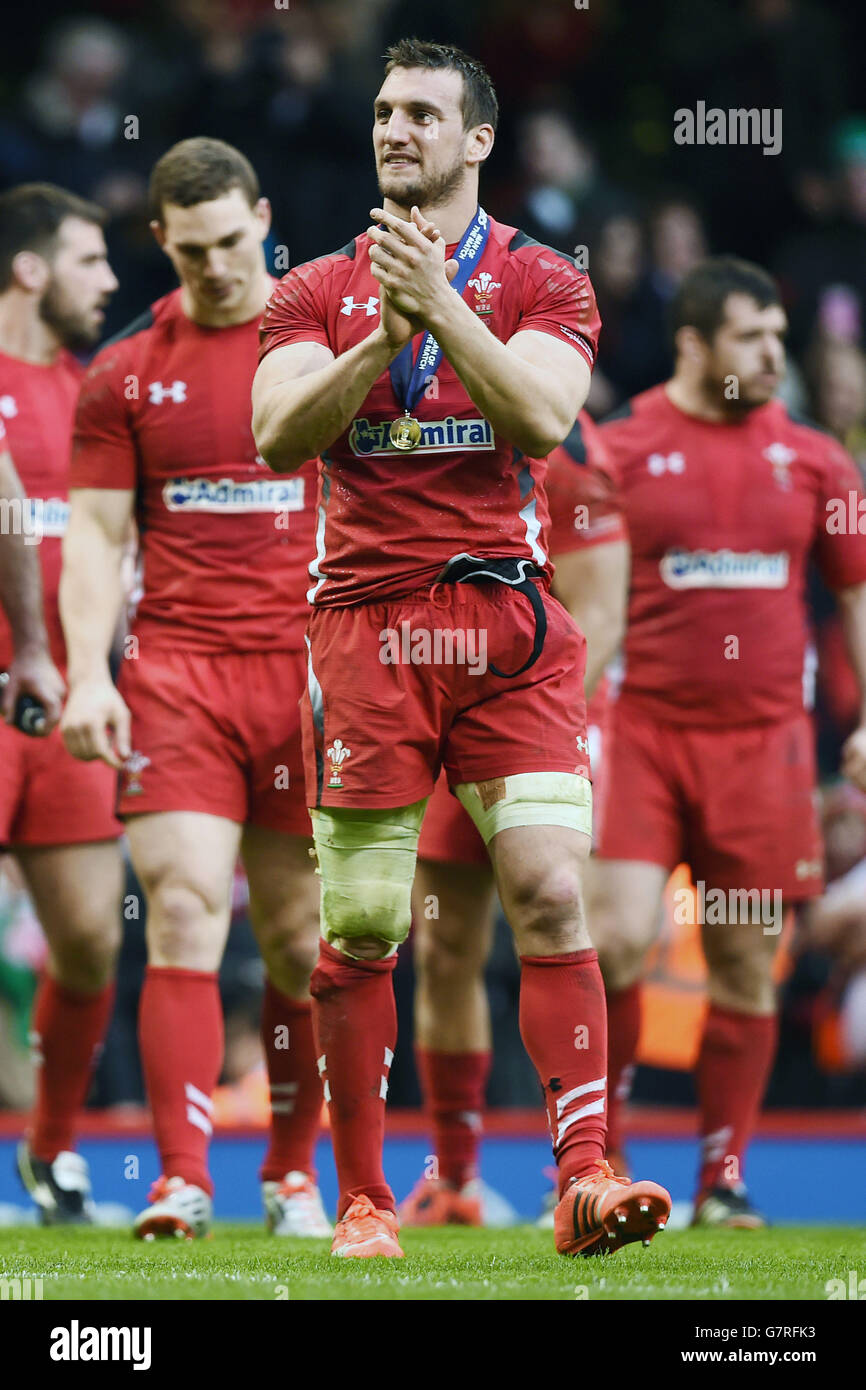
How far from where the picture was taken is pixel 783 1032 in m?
9.08

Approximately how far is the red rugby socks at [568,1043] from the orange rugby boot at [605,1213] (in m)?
0.07

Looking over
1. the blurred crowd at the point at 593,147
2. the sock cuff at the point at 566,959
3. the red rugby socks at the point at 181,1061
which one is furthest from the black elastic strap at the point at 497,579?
the blurred crowd at the point at 593,147

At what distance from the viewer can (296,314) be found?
4.29m

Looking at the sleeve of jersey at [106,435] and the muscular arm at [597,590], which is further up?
the sleeve of jersey at [106,435]

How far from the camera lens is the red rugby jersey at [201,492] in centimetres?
550

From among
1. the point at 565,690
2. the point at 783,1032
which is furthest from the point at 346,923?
the point at 783,1032

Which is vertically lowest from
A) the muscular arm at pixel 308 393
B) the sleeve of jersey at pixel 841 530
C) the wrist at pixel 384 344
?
the sleeve of jersey at pixel 841 530

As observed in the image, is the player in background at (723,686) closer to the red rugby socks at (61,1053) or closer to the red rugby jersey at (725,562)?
the red rugby jersey at (725,562)

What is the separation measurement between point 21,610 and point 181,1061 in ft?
4.12

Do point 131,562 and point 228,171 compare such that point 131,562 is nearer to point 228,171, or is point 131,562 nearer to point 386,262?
point 228,171

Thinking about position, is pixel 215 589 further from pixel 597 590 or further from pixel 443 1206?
pixel 443 1206

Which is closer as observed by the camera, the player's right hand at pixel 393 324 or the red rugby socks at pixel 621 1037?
the player's right hand at pixel 393 324

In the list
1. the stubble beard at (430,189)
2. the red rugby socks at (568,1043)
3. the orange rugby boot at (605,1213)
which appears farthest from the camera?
the stubble beard at (430,189)

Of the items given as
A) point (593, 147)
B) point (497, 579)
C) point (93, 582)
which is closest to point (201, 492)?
point (93, 582)
